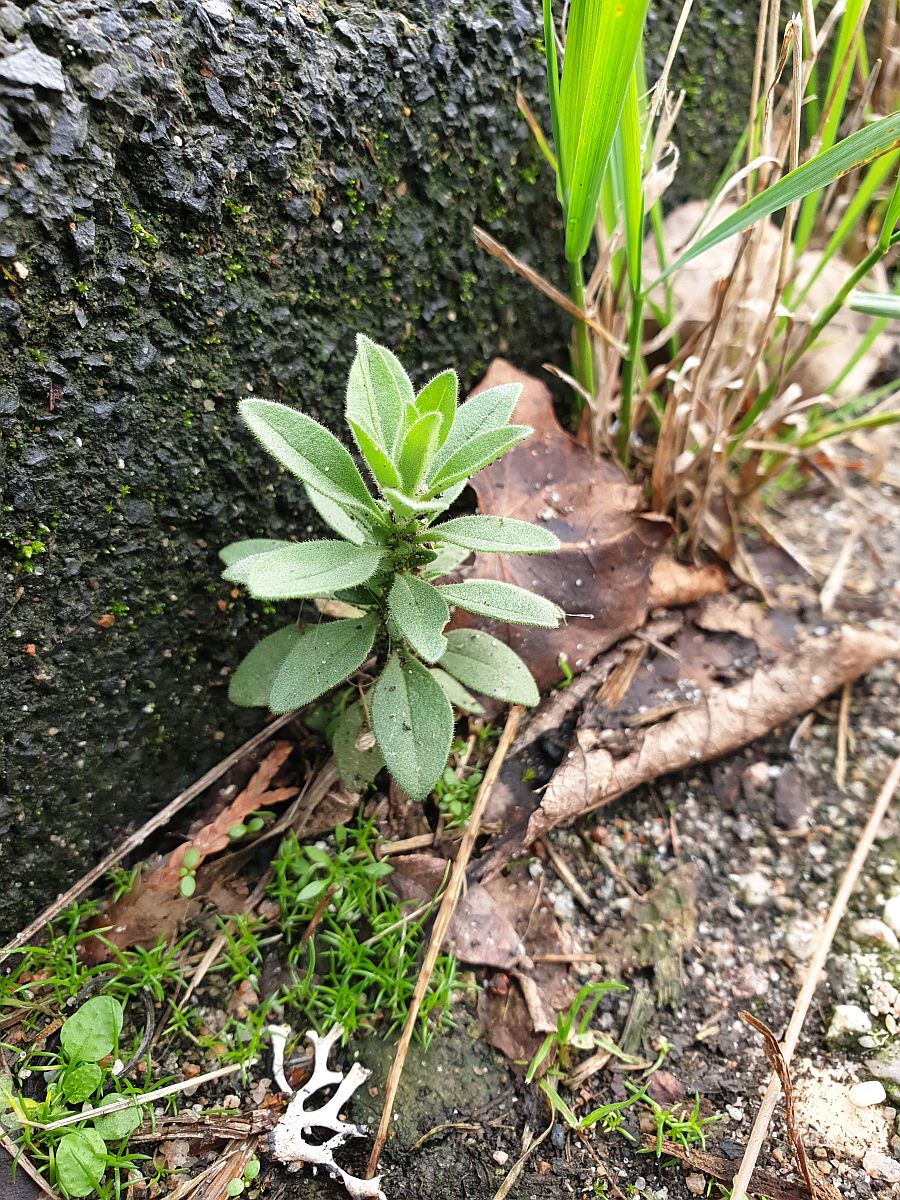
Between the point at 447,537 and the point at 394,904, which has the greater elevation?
the point at 447,537

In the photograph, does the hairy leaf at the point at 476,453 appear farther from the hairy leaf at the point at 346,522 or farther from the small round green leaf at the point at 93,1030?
the small round green leaf at the point at 93,1030

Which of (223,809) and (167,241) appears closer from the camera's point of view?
(167,241)

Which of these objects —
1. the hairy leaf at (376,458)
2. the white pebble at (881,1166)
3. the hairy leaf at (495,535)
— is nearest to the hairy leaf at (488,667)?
the hairy leaf at (495,535)

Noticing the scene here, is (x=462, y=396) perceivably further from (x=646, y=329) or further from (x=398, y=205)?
(x=646, y=329)

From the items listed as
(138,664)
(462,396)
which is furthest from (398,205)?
(138,664)

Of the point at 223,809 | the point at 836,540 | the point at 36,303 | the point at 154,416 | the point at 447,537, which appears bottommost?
the point at 223,809

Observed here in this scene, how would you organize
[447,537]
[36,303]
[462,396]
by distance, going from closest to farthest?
[36,303], [447,537], [462,396]

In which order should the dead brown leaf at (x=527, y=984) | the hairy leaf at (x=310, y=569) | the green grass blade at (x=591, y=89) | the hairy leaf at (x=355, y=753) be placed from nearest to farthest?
1. the hairy leaf at (x=310, y=569)
2. the green grass blade at (x=591, y=89)
3. the dead brown leaf at (x=527, y=984)
4. the hairy leaf at (x=355, y=753)

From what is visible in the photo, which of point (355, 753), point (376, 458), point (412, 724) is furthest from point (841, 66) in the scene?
point (355, 753)
